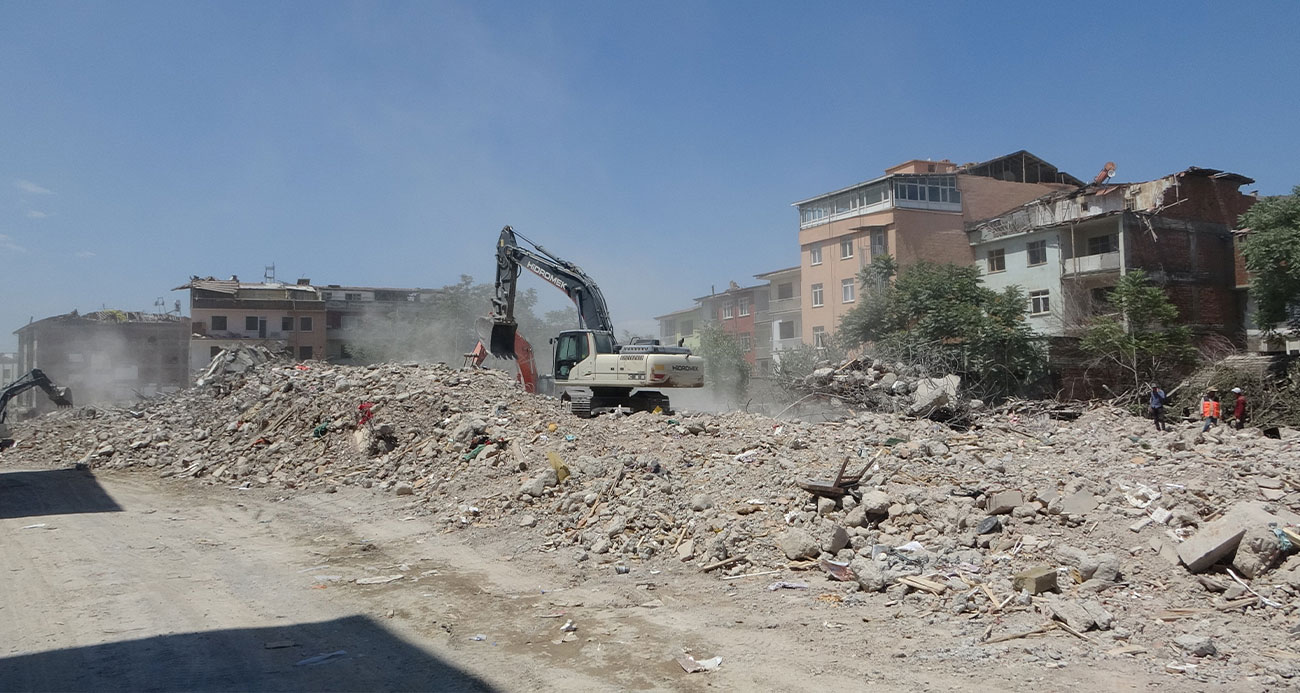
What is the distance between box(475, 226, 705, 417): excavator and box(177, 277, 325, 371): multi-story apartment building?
3124 cm

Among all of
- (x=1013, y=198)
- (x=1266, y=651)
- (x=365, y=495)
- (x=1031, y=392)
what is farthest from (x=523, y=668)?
(x=1013, y=198)

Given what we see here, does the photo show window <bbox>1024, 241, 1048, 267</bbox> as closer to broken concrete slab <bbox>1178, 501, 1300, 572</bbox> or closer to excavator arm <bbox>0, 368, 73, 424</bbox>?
broken concrete slab <bbox>1178, 501, 1300, 572</bbox>

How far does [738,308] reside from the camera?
48.9m

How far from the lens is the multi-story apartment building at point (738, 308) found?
4656 cm

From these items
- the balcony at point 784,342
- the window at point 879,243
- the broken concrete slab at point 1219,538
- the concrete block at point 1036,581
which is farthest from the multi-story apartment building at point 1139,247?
the concrete block at point 1036,581

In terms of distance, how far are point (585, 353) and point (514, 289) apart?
119 inches

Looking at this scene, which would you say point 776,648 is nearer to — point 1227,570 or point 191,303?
point 1227,570

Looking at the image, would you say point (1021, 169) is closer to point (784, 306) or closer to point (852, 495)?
point (784, 306)

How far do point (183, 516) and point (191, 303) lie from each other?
3999 cm

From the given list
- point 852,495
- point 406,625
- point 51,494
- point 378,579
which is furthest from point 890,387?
point 51,494

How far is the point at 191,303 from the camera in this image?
46.3 m

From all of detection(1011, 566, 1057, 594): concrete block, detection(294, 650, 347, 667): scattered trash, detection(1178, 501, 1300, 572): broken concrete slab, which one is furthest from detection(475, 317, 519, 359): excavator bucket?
detection(1178, 501, 1300, 572): broken concrete slab

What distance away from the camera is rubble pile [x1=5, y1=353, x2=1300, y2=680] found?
596cm

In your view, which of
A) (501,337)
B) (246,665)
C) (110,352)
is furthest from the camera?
(110,352)
